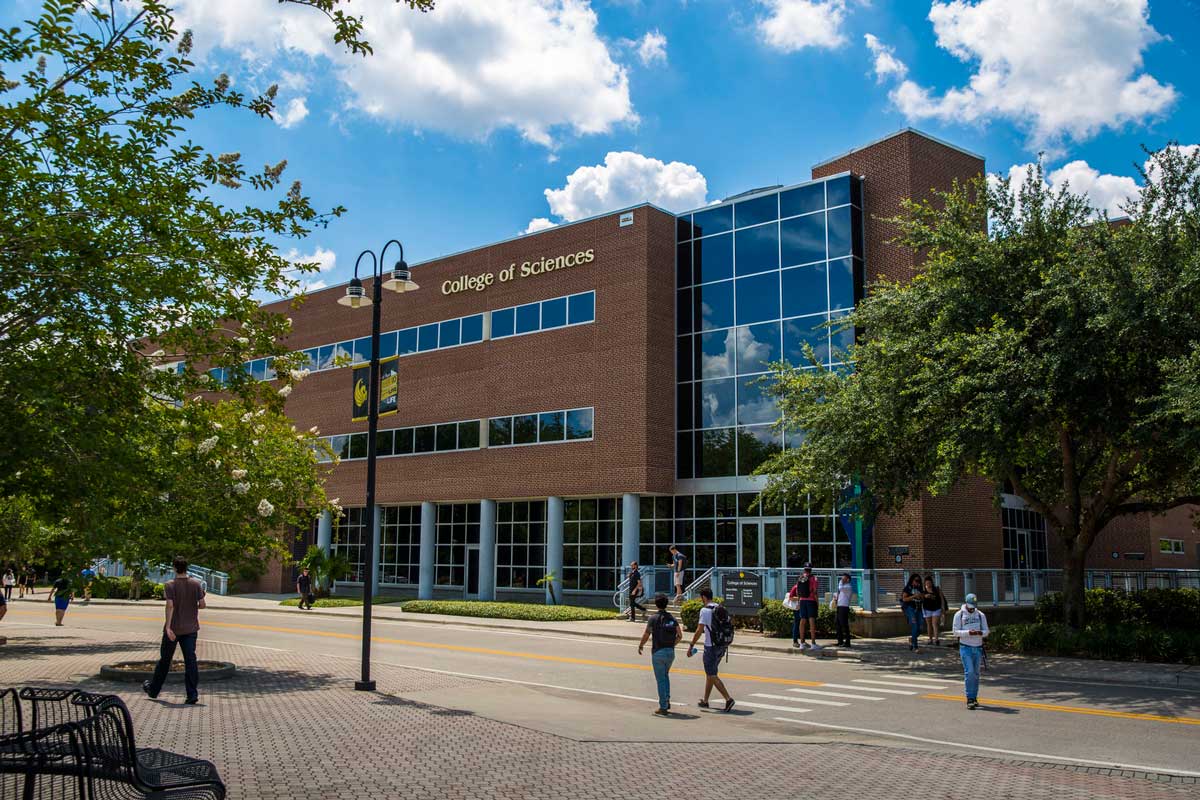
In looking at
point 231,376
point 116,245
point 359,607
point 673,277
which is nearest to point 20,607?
point 359,607

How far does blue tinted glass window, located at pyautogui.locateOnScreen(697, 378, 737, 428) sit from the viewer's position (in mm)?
34562

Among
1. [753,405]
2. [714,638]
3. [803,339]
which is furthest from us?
[753,405]

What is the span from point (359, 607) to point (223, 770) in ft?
103

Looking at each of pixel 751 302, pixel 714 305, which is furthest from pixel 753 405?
pixel 714 305

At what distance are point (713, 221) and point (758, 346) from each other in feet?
17.8

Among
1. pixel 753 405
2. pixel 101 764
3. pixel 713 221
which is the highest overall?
pixel 713 221

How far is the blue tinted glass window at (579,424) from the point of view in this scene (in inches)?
1419

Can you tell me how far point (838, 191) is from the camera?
32.7 meters

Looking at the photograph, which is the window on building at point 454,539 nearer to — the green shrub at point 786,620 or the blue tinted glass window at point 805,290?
the blue tinted glass window at point 805,290

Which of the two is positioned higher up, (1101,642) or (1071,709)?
(1101,642)

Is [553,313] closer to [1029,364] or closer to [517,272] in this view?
[517,272]

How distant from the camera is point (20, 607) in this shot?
41500 mm

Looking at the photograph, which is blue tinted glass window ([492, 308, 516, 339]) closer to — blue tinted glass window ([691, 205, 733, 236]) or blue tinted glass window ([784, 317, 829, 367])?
blue tinted glass window ([691, 205, 733, 236])

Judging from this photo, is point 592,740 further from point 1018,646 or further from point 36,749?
point 1018,646
